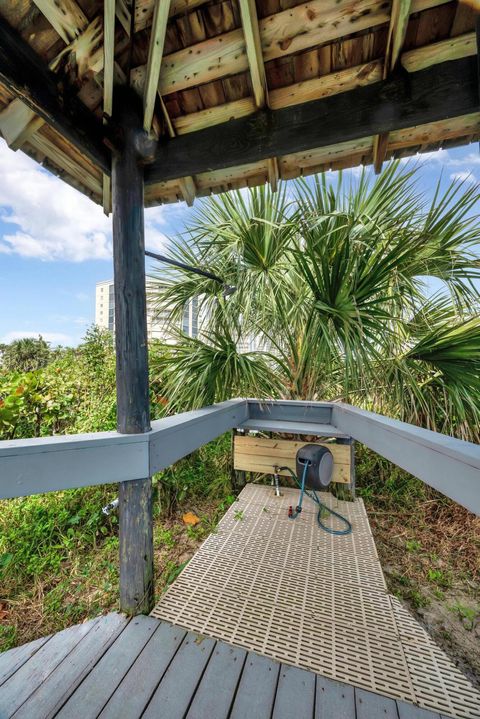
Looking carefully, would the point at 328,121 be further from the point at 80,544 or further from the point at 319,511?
the point at 80,544

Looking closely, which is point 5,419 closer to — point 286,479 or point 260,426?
point 260,426

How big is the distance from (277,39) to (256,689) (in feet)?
7.79

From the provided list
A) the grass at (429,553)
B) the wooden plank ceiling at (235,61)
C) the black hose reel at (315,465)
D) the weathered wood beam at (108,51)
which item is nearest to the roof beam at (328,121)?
the wooden plank ceiling at (235,61)

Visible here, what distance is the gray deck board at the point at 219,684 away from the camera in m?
1.00

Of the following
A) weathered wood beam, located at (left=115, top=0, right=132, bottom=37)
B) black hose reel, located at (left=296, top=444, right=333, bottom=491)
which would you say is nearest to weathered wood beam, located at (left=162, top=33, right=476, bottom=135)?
weathered wood beam, located at (left=115, top=0, right=132, bottom=37)

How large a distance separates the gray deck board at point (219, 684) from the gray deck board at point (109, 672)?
0.95 feet

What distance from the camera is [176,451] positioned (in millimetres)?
1606

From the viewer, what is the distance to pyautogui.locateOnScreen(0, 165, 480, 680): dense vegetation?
74.0 inches

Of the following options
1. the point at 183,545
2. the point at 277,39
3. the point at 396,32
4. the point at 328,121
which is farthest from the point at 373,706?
the point at 277,39

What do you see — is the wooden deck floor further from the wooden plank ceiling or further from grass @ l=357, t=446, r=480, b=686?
the wooden plank ceiling

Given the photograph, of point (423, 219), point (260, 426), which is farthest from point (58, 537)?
point (423, 219)

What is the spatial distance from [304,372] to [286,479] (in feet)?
3.27

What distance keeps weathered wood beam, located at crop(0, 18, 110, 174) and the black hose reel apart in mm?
2026

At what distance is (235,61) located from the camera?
1247mm
